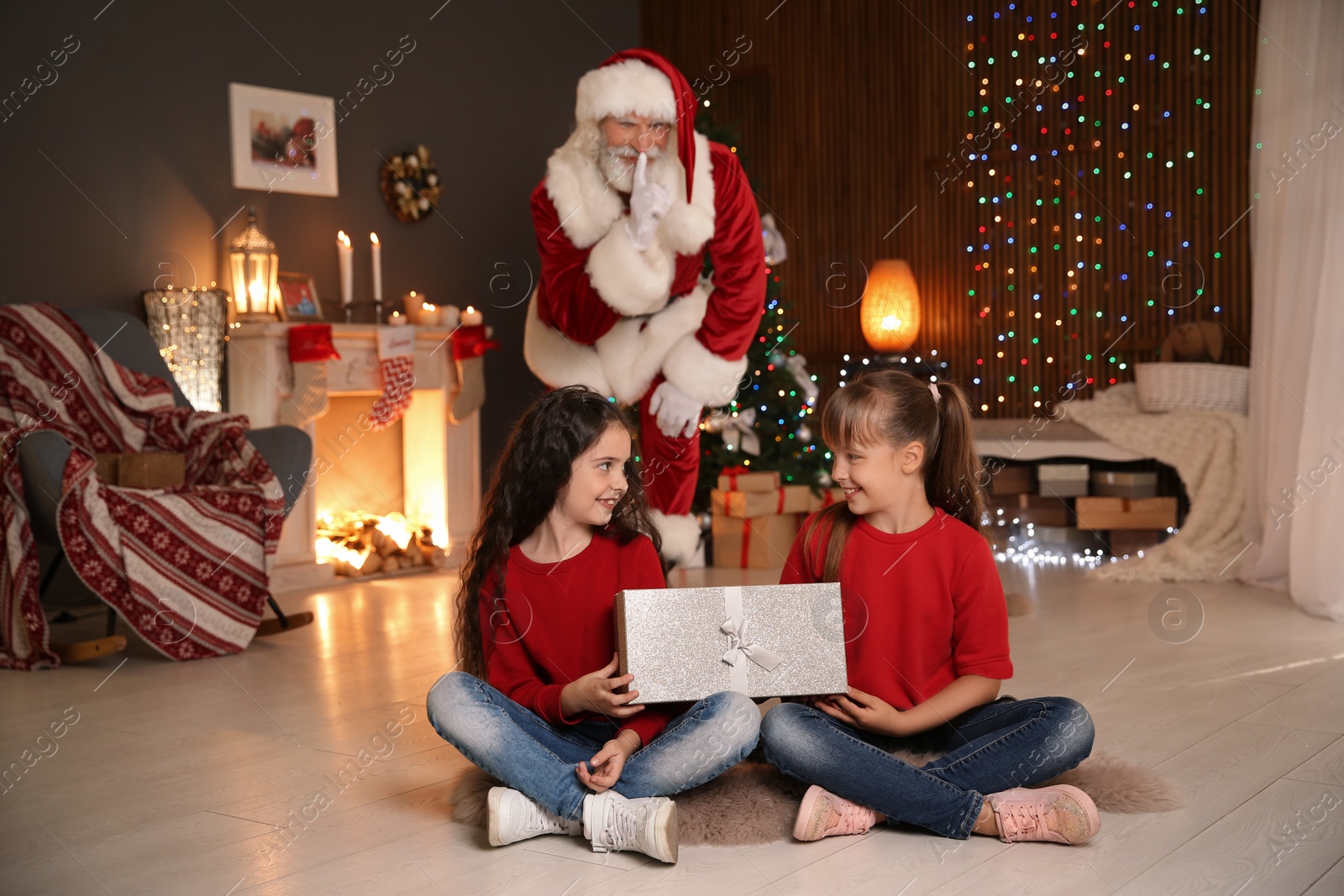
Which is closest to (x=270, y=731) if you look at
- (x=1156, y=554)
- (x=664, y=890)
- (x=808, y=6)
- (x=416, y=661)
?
(x=416, y=661)

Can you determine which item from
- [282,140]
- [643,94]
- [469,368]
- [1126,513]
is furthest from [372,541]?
[1126,513]

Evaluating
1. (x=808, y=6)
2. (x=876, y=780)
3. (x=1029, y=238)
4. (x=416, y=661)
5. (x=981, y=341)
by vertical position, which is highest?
(x=808, y=6)

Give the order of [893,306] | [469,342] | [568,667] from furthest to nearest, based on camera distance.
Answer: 1. [893,306]
2. [469,342]
3. [568,667]

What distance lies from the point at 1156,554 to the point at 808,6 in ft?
10.4

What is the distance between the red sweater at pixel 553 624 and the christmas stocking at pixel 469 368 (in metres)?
3.29

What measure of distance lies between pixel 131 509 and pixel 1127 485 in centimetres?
343

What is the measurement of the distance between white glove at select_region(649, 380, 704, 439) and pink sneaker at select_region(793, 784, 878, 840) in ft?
4.99

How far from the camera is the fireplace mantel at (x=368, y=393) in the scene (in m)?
4.47

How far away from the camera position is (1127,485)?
4668 millimetres

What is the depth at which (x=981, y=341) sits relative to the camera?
5617 mm

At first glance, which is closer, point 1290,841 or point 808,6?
point 1290,841

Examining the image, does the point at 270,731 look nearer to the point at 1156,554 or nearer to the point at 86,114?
the point at 86,114

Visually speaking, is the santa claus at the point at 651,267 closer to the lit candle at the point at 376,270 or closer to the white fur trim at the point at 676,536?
the white fur trim at the point at 676,536

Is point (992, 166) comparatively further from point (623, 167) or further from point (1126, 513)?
point (623, 167)
